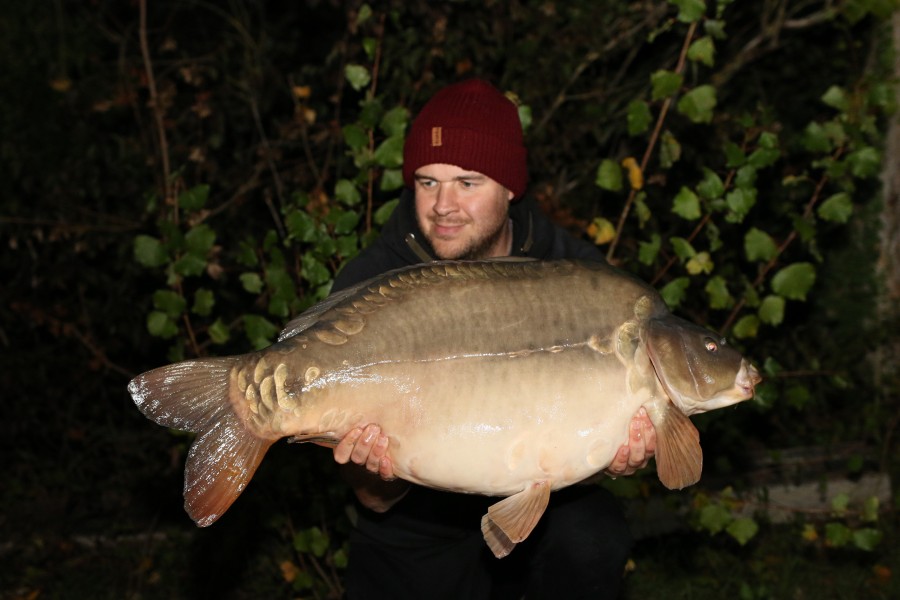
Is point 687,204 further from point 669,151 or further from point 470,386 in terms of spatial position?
point 470,386

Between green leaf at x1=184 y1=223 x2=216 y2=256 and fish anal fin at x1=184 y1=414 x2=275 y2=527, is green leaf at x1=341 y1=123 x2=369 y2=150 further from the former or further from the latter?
fish anal fin at x1=184 y1=414 x2=275 y2=527

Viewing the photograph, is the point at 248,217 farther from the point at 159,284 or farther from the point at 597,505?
the point at 597,505

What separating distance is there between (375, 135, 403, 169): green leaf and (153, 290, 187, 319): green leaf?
77 cm

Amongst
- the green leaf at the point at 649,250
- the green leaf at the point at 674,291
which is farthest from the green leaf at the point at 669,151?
the green leaf at the point at 674,291

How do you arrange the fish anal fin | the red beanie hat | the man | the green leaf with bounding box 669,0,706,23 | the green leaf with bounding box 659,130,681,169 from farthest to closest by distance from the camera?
the green leaf with bounding box 659,130,681,169
the green leaf with bounding box 669,0,706,23
the red beanie hat
the man
the fish anal fin

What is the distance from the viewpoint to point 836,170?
2953 mm

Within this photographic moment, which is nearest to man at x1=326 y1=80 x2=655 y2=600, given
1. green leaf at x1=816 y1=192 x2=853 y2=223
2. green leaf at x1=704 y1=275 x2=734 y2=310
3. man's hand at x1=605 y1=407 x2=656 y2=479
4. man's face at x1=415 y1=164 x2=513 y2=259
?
man's face at x1=415 y1=164 x2=513 y2=259

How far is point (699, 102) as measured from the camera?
2.87 meters

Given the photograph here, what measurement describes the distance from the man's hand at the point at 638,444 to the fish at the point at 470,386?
0.7 inches

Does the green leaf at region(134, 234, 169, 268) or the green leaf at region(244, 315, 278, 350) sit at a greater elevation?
the green leaf at region(134, 234, 169, 268)

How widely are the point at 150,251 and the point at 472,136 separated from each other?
3.60 feet

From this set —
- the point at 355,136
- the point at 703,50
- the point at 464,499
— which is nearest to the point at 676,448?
the point at 464,499

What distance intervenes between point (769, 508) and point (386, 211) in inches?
72.1

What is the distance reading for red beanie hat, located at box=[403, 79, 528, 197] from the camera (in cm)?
256
